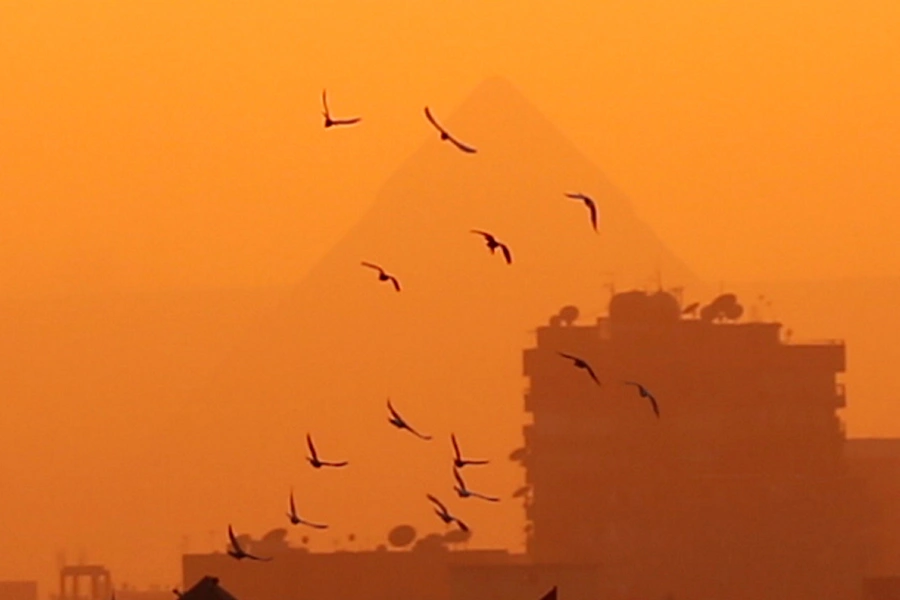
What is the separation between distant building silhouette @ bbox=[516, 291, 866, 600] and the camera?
5034 inches

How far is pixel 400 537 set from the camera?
359 feet

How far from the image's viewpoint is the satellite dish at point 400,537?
354 ft

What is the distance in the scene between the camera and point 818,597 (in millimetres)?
121500

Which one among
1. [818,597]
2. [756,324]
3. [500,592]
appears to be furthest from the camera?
[756,324]

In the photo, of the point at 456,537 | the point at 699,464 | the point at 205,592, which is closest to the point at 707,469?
the point at 699,464

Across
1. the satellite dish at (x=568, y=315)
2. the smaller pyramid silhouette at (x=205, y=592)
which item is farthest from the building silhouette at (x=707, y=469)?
the smaller pyramid silhouette at (x=205, y=592)

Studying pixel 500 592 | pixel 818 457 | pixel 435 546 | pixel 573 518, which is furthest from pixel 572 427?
pixel 500 592

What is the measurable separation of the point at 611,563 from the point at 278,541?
27709 mm

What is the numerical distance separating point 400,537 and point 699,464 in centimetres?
3599

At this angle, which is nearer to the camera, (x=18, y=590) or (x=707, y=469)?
(x=18, y=590)

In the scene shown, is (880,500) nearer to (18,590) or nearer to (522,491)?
(522,491)

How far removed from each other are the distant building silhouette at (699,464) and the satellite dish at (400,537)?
49.0 ft

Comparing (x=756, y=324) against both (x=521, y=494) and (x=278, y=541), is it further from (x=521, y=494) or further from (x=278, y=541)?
(x=278, y=541)

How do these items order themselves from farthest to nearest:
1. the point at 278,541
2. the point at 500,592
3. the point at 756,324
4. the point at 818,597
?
the point at 756,324 → the point at 818,597 → the point at 278,541 → the point at 500,592
